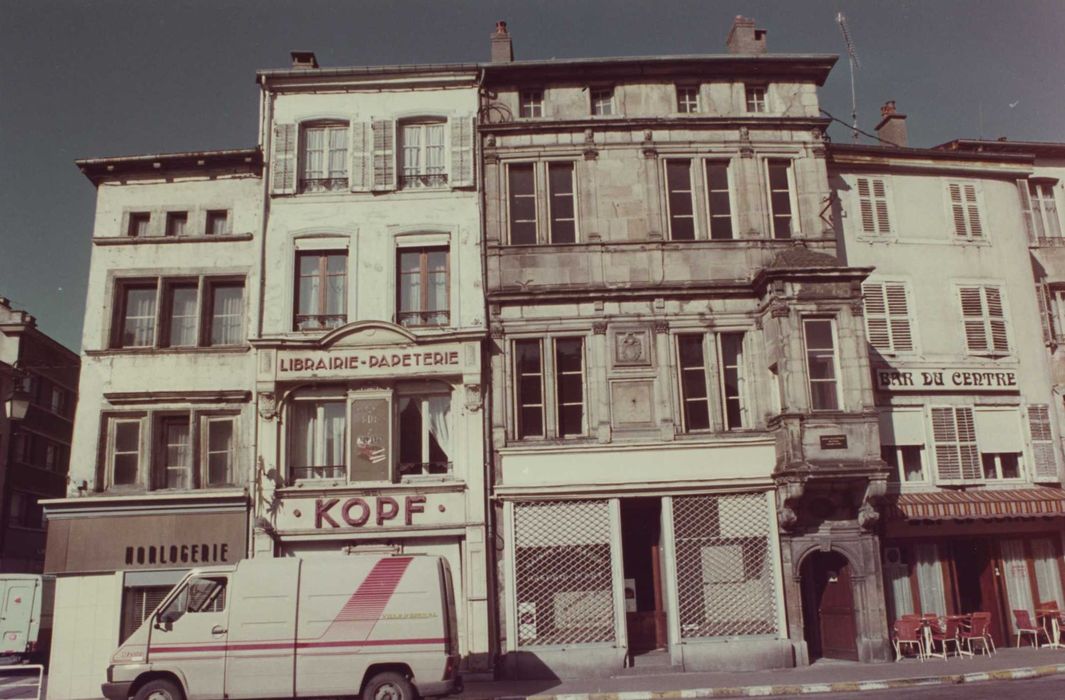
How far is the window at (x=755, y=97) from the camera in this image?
20.4 metres

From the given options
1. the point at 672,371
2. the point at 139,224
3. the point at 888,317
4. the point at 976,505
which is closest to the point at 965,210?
the point at 888,317

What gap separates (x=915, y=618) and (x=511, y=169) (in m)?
13.0

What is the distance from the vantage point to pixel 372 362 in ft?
60.7

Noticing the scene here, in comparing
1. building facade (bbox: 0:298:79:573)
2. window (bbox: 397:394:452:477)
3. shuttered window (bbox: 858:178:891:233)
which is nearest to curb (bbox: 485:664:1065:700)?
window (bbox: 397:394:452:477)

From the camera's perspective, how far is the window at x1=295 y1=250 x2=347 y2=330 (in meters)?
19.2

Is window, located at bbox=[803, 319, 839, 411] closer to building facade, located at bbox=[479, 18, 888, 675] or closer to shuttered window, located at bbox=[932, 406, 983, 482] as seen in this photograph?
building facade, located at bbox=[479, 18, 888, 675]

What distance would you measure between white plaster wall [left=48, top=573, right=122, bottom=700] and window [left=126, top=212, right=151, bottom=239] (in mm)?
7767

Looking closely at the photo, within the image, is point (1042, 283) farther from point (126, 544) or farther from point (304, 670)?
point (126, 544)

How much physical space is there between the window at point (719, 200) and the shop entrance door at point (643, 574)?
6.40 m

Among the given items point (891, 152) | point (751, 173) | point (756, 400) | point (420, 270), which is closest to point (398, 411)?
point (420, 270)

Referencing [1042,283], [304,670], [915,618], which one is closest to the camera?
[304,670]

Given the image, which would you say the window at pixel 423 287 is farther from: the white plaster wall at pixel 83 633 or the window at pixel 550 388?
the white plaster wall at pixel 83 633

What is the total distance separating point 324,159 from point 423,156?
2.36 metres

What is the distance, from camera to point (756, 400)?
1850 cm
